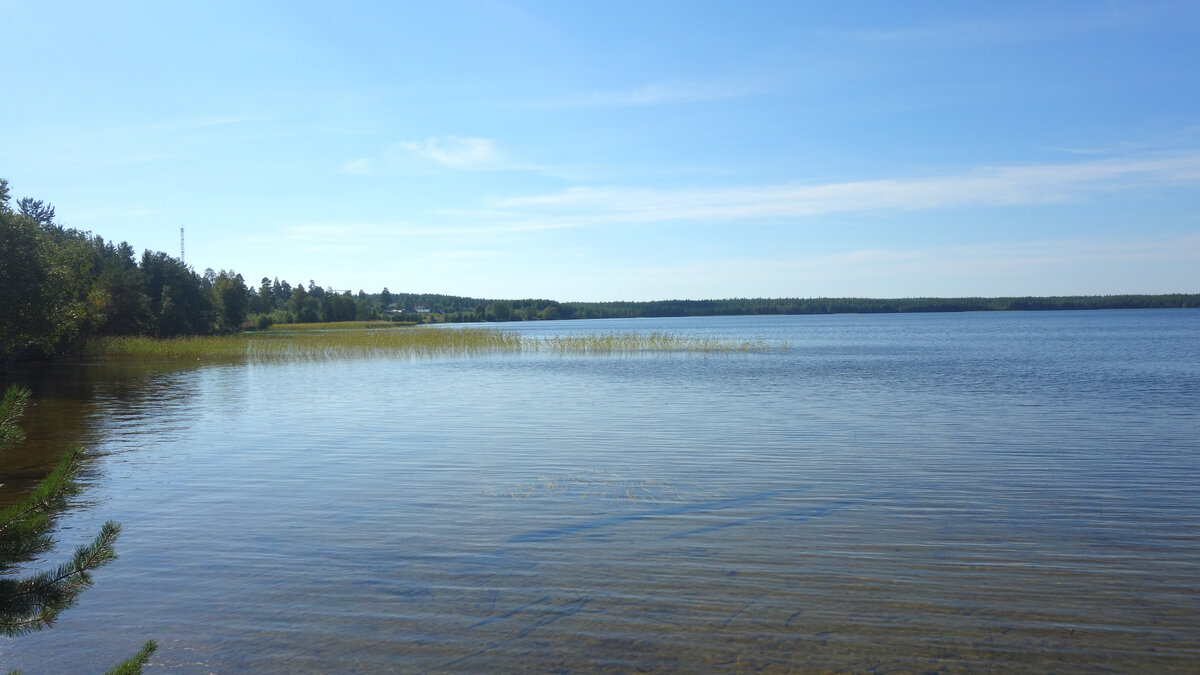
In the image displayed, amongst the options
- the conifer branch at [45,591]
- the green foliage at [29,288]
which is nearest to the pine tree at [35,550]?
the conifer branch at [45,591]

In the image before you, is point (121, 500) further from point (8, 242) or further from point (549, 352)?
point (549, 352)

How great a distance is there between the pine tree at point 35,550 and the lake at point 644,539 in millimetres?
1853

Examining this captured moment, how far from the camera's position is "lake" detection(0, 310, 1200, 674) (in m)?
5.14

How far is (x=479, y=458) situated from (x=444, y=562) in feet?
17.1

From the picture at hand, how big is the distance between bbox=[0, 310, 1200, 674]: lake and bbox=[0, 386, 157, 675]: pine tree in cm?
185

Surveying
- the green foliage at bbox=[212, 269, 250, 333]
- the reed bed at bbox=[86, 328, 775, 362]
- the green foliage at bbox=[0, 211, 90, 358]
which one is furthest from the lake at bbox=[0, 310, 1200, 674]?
the green foliage at bbox=[212, 269, 250, 333]

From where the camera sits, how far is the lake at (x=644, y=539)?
5.14m

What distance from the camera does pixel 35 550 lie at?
3.24 metres

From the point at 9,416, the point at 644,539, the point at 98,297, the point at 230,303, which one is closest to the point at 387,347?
the point at 98,297

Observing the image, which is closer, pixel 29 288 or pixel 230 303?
pixel 29 288

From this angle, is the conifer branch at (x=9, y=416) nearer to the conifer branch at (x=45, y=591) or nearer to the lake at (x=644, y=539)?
the conifer branch at (x=45, y=591)

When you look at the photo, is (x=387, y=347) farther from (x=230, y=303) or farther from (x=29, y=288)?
(x=230, y=303)

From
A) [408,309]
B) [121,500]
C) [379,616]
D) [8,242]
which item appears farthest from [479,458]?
[408,309]

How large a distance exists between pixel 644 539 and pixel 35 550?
529 cm
